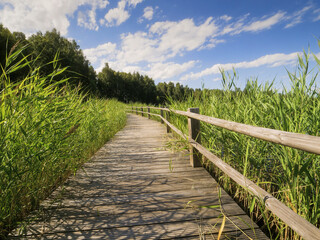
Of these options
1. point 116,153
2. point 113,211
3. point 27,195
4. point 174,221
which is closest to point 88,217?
point 113,211

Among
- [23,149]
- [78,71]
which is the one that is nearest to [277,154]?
[23,149]

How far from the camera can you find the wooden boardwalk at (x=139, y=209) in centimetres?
146

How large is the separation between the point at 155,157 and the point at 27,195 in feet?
6.89

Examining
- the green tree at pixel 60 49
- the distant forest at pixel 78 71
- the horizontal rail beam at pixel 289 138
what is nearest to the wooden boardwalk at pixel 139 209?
the horizontal rail beam at pixel 289 138

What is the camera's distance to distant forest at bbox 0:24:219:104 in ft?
72.8

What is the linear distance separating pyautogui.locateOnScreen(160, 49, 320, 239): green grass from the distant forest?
206 centimetres

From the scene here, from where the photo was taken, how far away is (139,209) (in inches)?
70.1

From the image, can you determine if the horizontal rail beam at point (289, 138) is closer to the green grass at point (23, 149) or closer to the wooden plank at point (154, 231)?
the wooden plank at point (154, 231)

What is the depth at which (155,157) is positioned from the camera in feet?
11.4

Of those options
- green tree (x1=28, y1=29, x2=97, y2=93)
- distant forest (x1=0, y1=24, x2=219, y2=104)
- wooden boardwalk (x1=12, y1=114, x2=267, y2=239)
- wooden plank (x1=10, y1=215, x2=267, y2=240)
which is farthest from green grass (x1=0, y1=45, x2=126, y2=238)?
green tree (x1=28, y1=29, x2=97, y2=93)

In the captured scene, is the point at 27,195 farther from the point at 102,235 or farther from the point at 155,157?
the point at 155,157

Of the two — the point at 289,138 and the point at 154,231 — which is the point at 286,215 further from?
the point at 154,231

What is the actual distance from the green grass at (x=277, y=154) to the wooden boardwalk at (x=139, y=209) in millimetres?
259

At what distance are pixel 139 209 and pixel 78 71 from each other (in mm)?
34875
